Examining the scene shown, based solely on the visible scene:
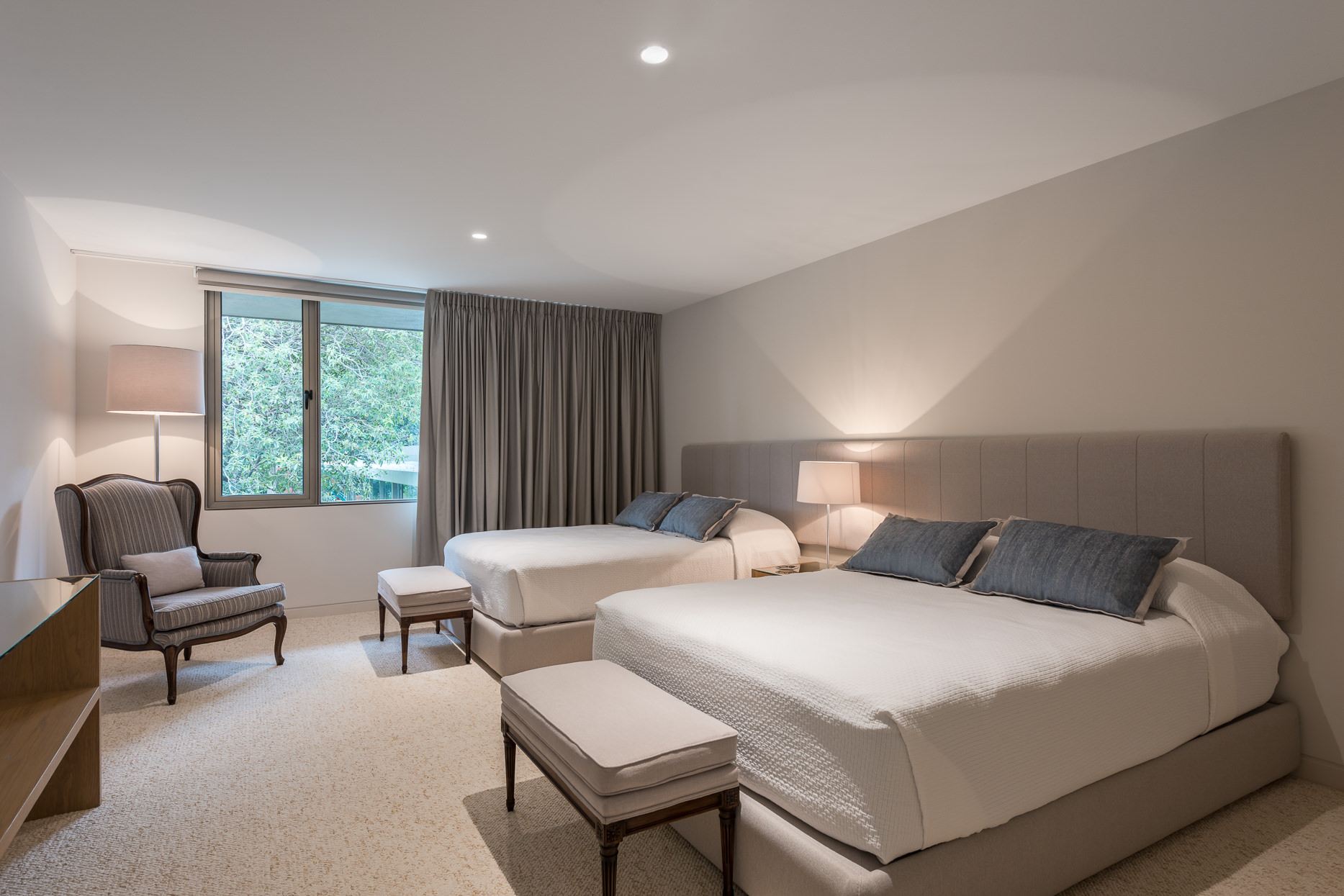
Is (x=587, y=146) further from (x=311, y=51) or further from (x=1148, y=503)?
(x=1148, y=503)

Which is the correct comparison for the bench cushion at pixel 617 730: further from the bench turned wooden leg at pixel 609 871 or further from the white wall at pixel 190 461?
the white wall at pixel 190 461

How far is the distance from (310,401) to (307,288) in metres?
0.79

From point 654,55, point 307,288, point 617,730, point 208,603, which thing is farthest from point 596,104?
point 307,288

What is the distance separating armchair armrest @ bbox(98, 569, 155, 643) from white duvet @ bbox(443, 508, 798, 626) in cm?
150

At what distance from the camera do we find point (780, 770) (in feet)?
5.88

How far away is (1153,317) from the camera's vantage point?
9.30 ft

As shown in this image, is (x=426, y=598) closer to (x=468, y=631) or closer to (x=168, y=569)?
(x=468, y=631)

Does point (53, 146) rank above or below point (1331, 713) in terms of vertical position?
above

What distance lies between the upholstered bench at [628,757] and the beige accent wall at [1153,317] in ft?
7.23

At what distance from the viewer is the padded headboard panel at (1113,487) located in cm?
247

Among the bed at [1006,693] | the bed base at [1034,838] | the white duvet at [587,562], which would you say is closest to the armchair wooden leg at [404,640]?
the white duvet at [587,562]

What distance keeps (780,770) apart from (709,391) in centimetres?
394

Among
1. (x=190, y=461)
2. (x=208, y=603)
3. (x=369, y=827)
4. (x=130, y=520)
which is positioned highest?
(x=190, y=461)

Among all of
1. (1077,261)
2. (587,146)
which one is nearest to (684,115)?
(587,146)
